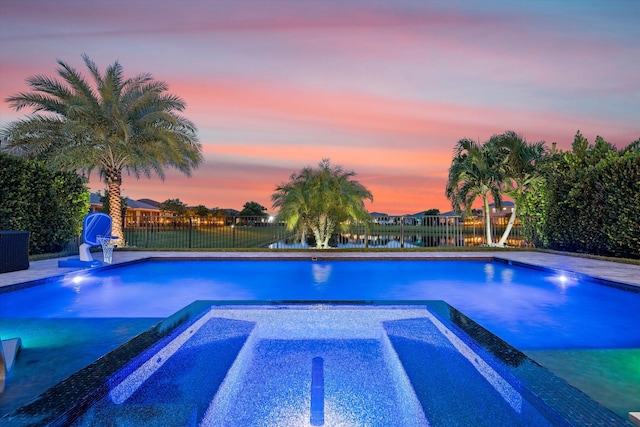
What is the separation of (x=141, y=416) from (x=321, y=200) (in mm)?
10793

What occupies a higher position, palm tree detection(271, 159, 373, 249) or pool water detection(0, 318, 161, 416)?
palm tree detection(271, 159, 373, 249)

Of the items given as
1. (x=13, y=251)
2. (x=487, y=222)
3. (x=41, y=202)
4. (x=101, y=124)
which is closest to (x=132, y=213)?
(x=101, y=124)

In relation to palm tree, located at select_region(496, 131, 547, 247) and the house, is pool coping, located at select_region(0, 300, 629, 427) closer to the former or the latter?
the house

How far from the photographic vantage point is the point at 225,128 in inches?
733

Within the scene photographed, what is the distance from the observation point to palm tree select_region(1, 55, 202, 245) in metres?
11.6

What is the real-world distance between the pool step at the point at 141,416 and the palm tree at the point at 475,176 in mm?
12941

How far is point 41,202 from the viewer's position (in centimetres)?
1009

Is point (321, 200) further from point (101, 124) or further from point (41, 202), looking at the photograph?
point (41, 202)

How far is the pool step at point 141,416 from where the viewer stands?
1971 mm

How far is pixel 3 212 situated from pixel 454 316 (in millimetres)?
10567

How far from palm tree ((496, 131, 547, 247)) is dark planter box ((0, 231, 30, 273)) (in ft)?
46.3

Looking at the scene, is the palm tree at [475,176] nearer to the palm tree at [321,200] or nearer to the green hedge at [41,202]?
the palm tree at [321,200]

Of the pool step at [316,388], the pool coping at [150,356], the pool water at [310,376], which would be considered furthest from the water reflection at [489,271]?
the pool coping at [150,356]

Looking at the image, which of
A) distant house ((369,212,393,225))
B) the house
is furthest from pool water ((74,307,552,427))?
the house
